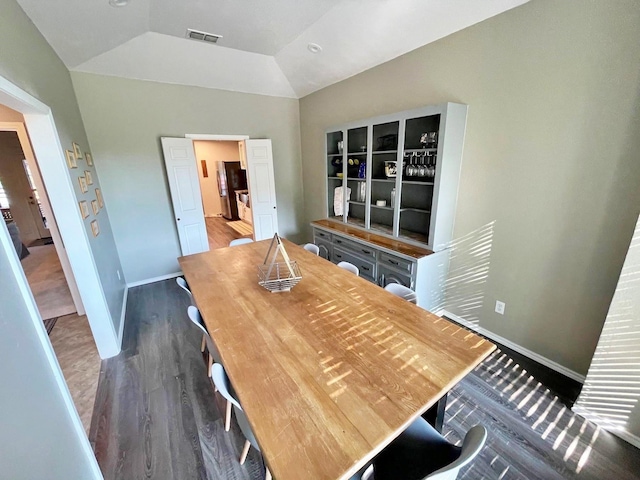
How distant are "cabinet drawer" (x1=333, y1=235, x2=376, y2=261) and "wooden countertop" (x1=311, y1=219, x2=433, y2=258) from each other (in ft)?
0.28

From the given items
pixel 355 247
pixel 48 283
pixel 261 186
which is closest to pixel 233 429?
pixel 355 247

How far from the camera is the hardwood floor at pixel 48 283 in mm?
3225

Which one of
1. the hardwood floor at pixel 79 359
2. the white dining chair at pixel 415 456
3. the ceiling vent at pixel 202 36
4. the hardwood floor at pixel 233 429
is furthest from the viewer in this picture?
the ceiling vent at pixel 202 36

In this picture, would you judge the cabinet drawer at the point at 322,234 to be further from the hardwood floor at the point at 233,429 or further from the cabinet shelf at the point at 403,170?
the hardwood floor at the point at 233,429

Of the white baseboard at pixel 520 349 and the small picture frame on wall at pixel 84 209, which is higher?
the small picture frame on wall at pixel 84 209

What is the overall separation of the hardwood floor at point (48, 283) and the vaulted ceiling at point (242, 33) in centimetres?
277

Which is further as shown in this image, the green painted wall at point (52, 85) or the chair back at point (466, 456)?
the green painted wall at point (52, 85)

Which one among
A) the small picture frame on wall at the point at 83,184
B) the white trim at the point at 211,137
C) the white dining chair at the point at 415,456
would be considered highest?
the white trim at the point at 211,137

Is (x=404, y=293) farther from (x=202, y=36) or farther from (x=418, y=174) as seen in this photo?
(x=202, y=36)

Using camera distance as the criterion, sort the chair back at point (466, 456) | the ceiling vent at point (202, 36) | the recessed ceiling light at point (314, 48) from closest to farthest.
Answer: the chair back at point (466, 456) → the ceiling vent at point (202, 36) → the recessed ceiling light at point (314, 48)

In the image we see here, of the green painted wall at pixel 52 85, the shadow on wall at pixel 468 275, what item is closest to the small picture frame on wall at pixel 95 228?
the green painted wall at pixel 52 85

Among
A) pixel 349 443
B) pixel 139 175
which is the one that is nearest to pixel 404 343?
pixel 349 443

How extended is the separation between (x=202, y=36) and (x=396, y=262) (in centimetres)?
338

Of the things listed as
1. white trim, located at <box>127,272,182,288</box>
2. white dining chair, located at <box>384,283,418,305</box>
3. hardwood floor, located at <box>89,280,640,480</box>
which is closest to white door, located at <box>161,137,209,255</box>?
white trim, located at <box>127,272,182,288</box>
